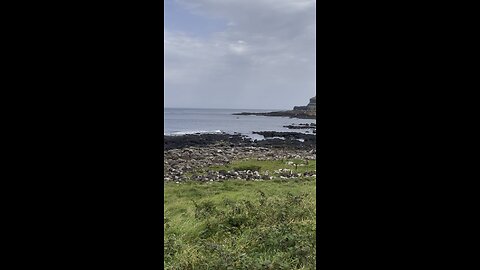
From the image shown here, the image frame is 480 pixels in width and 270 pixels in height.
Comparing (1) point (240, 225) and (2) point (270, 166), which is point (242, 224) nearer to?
(1) point (240, 225)

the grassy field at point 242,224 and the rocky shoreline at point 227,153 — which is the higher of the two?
the rocky shoreline at point 227,153

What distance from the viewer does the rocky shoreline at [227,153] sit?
5.25m

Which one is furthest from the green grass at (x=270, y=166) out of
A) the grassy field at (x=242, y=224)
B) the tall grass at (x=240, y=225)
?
the tall grass at (x=240, y=225)


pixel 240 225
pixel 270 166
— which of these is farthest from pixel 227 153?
pixel 240 225

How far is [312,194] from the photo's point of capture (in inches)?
185

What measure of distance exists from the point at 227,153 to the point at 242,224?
1781 millimetres

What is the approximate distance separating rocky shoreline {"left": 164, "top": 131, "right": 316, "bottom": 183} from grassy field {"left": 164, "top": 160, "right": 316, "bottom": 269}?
12cm

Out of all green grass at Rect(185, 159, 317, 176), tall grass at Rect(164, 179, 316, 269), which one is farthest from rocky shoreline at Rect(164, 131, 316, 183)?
tall grass at Rect(164, 179, 316, 269)

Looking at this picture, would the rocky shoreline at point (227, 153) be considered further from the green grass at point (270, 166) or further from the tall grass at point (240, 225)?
the tall grass at point (240, 225)

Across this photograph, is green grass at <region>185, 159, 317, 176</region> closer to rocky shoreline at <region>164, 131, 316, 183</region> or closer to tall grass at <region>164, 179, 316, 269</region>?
rocky shoreline at <region>164, 131, 316, 183</region>

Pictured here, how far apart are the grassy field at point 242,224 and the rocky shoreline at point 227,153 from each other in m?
0.12

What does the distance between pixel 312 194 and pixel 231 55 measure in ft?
6.01

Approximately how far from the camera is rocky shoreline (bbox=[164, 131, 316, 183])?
5.25 meters
